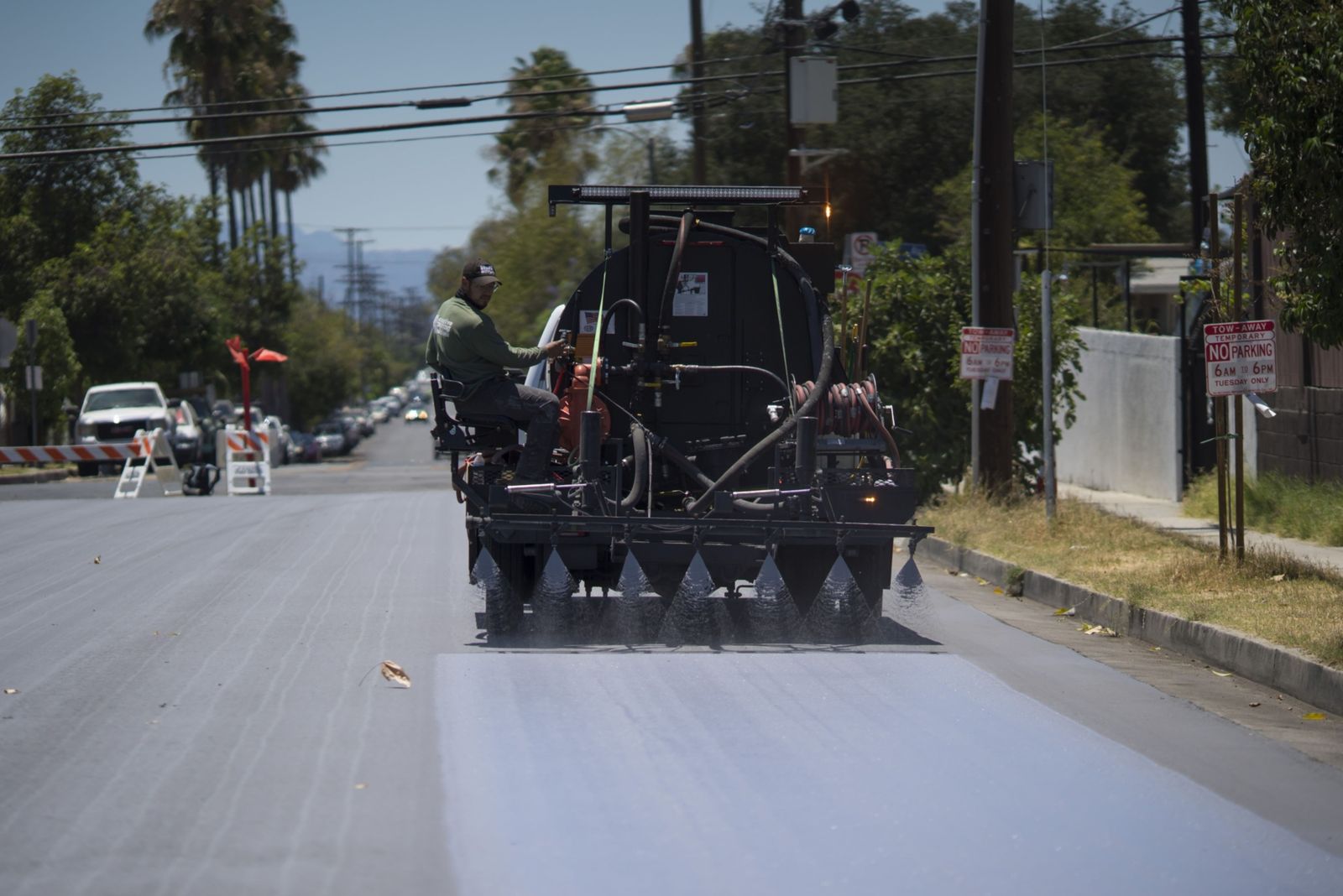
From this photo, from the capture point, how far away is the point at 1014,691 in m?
8.70

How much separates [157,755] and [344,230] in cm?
14138

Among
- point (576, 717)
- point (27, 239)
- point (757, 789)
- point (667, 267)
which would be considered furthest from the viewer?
point (27, 239)

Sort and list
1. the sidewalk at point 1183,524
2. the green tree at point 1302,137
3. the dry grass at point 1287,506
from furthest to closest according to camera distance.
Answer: the dry grass at point 1287,506, the sidewalk at point 1183,524, the green tree at point 1302,137

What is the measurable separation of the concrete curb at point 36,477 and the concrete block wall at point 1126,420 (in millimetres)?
20814

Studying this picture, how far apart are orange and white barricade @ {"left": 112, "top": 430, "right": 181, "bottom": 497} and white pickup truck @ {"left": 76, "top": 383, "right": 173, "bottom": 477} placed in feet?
28.1

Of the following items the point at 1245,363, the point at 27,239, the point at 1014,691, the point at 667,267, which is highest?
the point at 27,239

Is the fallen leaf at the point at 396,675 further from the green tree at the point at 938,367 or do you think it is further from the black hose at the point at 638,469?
the green tree at the point at 938,367

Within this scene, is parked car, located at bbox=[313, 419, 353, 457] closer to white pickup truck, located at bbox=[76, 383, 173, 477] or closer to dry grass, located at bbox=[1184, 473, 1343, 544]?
white pickup truck, located at bbox=[76, 383, 173, 477]

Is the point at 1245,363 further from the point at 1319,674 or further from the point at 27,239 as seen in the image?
the point at 27,239

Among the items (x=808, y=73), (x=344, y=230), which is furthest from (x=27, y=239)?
(x=344, y=230)

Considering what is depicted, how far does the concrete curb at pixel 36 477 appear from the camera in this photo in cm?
3369

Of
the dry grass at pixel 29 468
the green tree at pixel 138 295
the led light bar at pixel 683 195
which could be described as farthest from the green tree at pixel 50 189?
the led light bar at pixel 683 195

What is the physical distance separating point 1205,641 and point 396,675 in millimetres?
4778

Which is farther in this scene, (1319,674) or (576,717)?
(1319,674)
